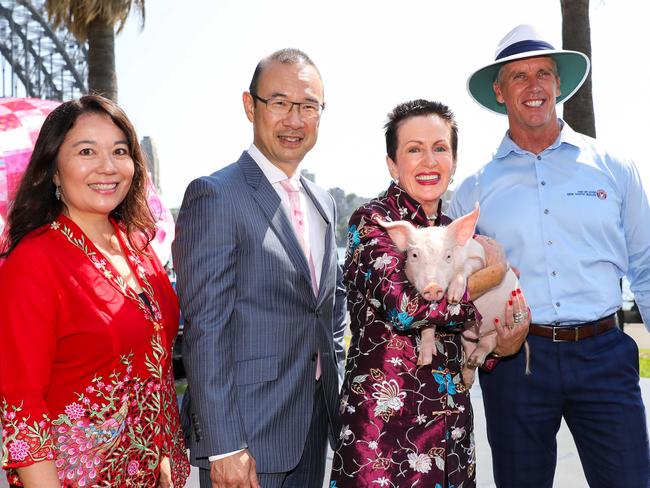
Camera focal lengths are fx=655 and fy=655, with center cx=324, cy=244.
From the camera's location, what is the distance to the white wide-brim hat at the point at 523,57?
376cm

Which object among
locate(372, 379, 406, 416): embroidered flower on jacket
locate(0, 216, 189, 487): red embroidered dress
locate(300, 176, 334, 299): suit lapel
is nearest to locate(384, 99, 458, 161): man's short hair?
locate(300, 176, 334, 299): suit lapel

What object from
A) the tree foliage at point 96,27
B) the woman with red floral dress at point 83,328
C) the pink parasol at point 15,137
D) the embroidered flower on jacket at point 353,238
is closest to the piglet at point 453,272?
the embroidered flower on jacket at point 353,238

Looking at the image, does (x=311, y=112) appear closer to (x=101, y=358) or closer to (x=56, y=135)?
(x=56, y=135)

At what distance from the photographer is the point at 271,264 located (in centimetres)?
279

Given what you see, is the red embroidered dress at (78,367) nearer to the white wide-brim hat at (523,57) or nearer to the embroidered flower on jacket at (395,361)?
the embroidered flower on jacket at (395,361)

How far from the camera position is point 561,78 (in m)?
4.10

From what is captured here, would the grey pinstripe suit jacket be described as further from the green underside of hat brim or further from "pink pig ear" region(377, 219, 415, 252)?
the green underside of hat brim

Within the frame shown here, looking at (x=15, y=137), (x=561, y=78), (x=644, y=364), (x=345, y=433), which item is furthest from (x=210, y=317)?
(x=644, y=364)

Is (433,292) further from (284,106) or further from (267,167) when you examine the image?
(284,106)

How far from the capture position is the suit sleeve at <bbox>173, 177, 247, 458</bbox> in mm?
2664

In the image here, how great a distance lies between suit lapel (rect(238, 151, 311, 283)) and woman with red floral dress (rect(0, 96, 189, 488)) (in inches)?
21.1

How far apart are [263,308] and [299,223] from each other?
506 millimetres

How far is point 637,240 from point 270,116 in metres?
2.22

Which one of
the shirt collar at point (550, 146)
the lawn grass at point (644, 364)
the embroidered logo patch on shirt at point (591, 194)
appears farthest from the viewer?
the lawn grass at point (644, 364)
